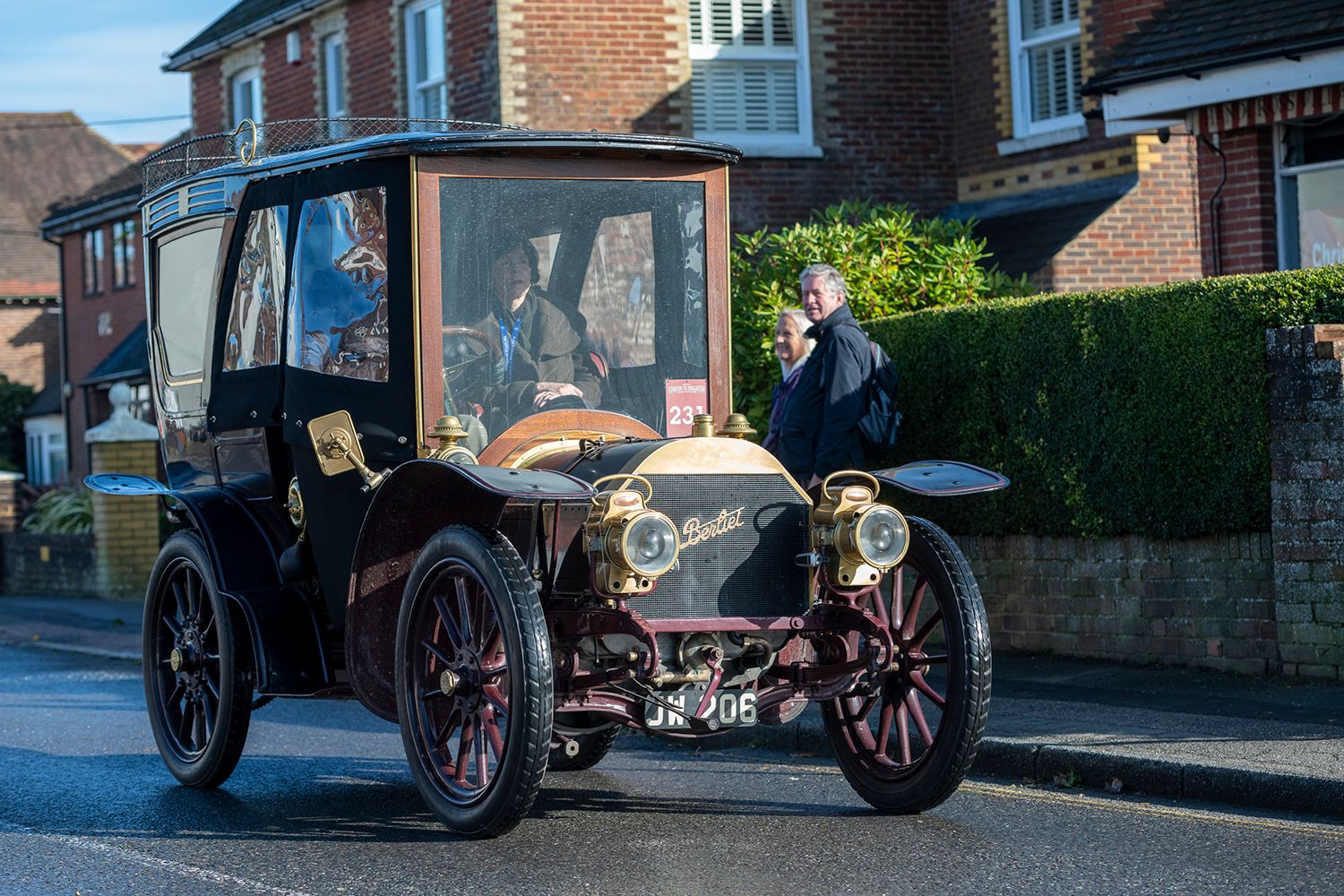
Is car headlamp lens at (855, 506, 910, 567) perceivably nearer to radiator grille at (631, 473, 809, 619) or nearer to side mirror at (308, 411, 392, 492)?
radiator grille at (631, 473, 809, 619)

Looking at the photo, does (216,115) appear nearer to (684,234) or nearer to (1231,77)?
(1231,77)

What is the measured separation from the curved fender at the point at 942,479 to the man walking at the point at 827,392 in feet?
Answer: 8.46

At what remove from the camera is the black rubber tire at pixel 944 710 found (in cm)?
649

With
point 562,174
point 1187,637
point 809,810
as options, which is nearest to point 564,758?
point 809,810

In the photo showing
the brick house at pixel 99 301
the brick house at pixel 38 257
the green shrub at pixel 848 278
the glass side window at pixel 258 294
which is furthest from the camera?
the brick house at pixel 38 257

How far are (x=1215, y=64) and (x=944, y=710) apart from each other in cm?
811

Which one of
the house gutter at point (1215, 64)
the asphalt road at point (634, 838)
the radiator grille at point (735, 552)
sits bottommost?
the asphalt road at point (634, 838)

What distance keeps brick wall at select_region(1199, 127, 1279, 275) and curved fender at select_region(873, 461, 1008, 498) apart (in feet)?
25.0

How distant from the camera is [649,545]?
20.0 ft

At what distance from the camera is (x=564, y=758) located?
8289 millimetres

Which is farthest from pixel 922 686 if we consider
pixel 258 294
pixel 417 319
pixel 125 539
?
pixel 125 539

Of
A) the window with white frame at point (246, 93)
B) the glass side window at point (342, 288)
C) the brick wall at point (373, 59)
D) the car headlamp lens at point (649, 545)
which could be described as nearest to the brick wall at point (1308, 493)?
Answer: the car headlamp lens at point (649, 545)

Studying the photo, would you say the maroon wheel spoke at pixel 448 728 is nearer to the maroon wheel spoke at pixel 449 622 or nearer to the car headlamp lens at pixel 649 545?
the maroon wheel spoke at pixel 449 622

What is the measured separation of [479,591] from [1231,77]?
8913 mm
